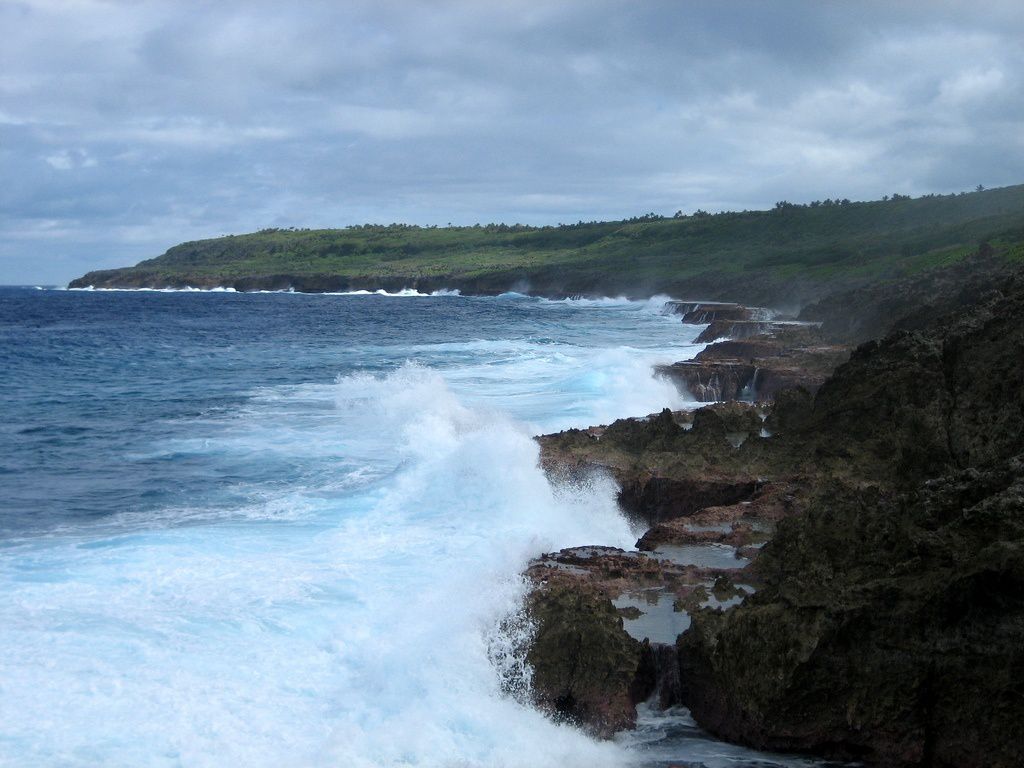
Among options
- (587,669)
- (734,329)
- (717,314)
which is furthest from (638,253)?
(587,669)

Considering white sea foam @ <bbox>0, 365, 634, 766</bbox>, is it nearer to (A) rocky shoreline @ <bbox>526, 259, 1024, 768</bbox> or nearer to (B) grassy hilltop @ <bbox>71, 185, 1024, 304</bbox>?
(A) rocky shoreline @ <bbox>526, 259, 1024, 768</bbox>

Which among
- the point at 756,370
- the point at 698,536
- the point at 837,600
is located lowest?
the point at 698,536

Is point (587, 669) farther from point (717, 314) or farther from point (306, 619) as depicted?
point (717, 314)

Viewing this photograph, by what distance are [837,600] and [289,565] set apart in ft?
21.8

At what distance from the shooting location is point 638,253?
11419 cm

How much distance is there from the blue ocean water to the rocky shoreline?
48 cm

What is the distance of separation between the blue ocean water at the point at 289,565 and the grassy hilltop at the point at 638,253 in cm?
2364

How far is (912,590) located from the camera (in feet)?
24.2

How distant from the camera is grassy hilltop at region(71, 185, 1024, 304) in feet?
206

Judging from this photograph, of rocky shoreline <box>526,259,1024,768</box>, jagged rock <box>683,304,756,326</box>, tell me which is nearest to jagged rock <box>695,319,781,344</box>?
jagged rock <box>683,304,756,326</box>

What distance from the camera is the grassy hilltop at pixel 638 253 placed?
62.8m

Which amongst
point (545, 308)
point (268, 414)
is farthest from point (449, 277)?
point (268, 414)

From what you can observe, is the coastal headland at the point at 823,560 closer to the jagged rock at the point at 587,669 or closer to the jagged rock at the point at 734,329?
the jagged rock at the point at 587,669

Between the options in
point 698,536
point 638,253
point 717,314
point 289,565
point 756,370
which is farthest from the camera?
point 638,253
